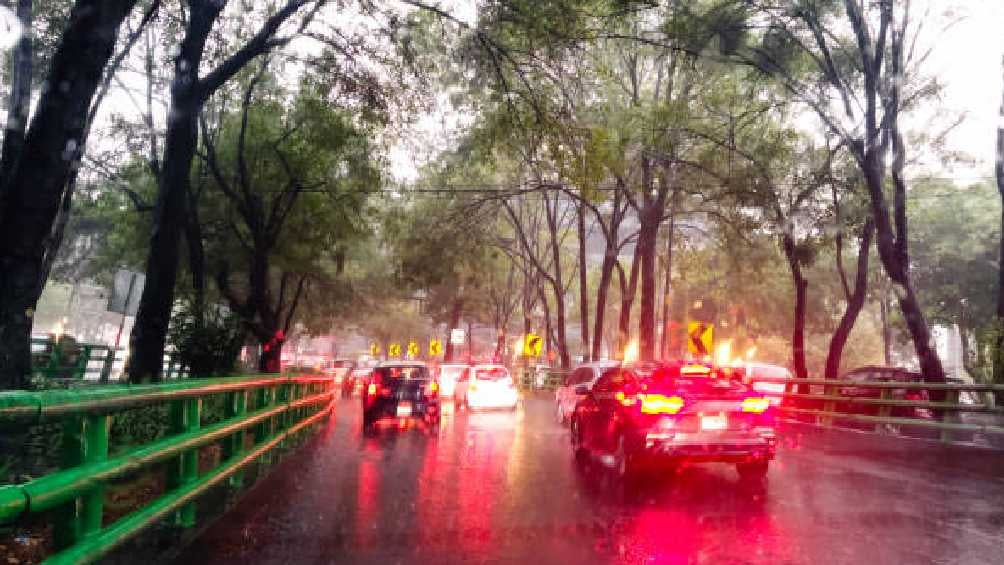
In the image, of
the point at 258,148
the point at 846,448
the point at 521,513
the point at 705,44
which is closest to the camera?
the point at 521,513

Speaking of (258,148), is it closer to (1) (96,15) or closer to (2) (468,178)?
(2) (468,178)

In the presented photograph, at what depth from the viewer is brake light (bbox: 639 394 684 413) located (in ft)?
33.2

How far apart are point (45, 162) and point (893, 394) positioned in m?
21.0

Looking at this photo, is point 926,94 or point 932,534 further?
point 926,94

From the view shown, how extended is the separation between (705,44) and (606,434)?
1014cm

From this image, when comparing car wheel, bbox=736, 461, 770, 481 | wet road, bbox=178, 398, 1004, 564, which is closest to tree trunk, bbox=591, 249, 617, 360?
wet road, bbox=178, 398, 1004, 564

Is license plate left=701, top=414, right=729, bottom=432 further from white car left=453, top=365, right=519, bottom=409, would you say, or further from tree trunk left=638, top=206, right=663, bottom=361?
tree trunk left=638, top=206, right=663, bottom=361

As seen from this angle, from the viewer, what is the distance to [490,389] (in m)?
25.7

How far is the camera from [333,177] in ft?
93.9

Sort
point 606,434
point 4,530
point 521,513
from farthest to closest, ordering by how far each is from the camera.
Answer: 1. point 606,434
2. point 521,513
3. point 4,530

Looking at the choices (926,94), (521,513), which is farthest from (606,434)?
(926,94)

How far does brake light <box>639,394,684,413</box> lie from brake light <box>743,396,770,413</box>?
798 mm

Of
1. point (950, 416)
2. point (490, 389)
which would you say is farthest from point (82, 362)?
point (950, 416)

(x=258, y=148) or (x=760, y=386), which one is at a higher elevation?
(x=258, y=148)
